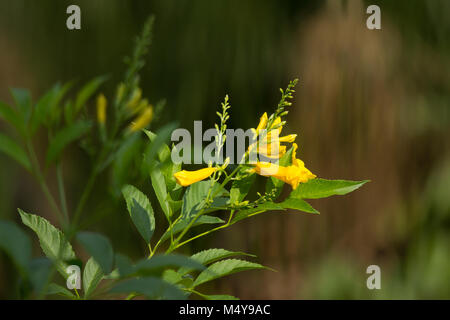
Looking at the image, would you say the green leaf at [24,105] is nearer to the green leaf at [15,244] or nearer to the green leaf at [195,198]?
the green leaf at [15,244]

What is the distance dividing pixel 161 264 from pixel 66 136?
10 centimetres

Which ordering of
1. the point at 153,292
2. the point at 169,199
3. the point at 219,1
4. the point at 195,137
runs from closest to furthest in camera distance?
the point at 153,292, the point at 169,199, the point at 195,137, the point at 219,1

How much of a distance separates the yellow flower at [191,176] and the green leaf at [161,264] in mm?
139

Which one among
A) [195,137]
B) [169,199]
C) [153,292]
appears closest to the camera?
[153,292]

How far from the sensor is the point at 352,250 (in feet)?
2.81

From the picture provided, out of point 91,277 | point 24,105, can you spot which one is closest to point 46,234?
point 91,277

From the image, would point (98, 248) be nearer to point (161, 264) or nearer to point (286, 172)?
point (161, 264)

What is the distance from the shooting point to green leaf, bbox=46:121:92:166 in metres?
0.31

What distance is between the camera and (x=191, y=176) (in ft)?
1.53

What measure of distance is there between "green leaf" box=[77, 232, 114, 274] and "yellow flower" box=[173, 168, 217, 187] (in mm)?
149

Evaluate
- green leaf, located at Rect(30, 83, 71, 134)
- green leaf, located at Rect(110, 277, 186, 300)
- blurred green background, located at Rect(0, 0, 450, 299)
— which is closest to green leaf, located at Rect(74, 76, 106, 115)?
green leaf, located at Rect(30, 83, 71, 134)

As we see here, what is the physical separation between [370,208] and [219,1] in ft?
1.40

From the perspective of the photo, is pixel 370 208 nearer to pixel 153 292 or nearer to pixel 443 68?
pixel 443 68
